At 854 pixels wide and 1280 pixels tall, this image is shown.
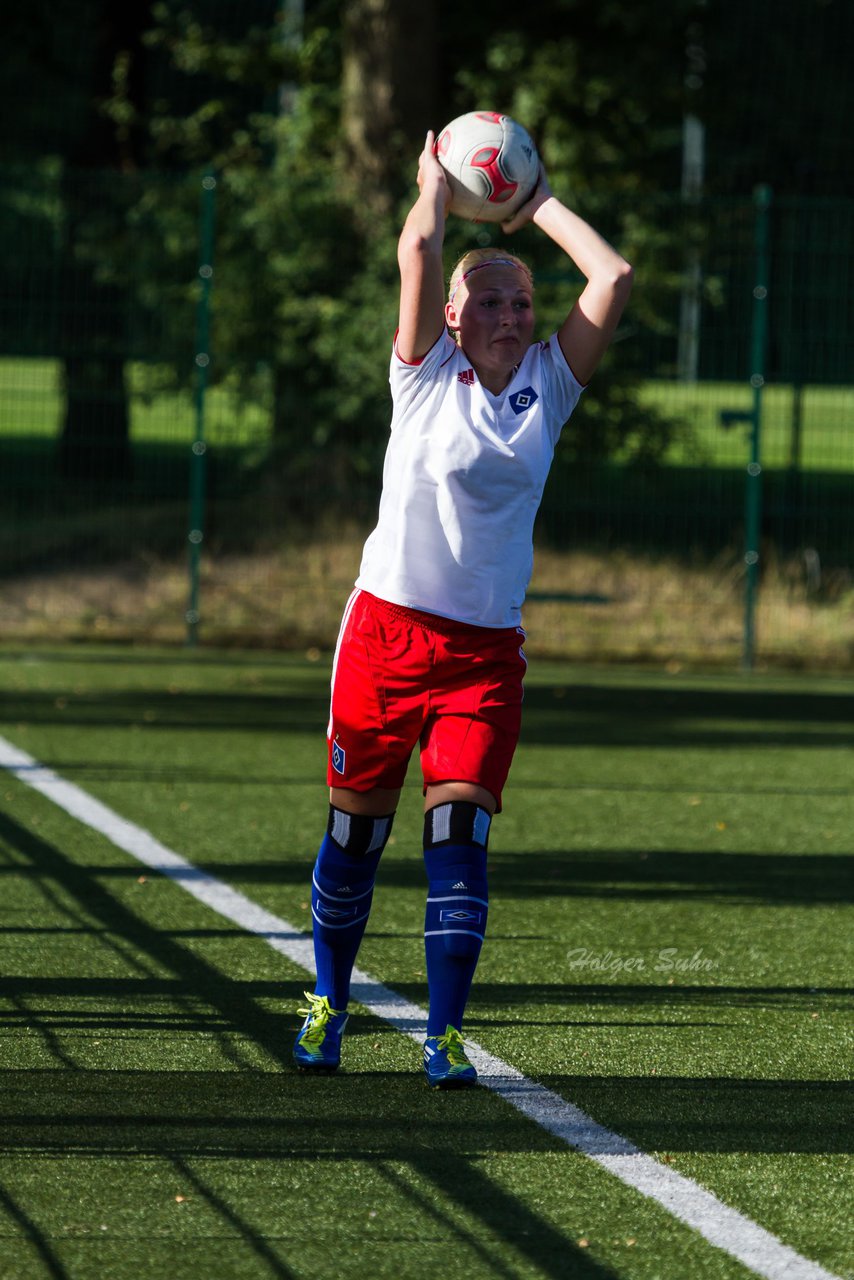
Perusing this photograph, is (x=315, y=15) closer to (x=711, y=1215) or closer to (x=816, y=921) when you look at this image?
(x=816, y=921)

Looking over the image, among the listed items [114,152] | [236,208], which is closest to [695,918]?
[236,208]

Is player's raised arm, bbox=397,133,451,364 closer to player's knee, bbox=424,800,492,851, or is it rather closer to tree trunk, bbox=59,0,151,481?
player's knee, bbox=424,800,492,851

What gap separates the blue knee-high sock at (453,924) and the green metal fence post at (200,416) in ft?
30.4

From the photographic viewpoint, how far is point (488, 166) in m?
4.99

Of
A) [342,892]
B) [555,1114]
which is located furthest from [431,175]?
[555,1114]

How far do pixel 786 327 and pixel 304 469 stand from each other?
3615mm

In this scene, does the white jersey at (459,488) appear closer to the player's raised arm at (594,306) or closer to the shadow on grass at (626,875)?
the player's raised arm at (594,306)

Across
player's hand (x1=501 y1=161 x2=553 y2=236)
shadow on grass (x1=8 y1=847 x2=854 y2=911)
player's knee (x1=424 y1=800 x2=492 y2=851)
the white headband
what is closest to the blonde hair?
the white headband

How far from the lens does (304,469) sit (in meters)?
13.9

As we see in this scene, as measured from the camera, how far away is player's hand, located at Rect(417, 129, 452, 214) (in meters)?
4.77

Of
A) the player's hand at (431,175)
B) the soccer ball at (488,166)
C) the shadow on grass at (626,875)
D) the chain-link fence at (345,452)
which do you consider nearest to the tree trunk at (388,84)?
the chain-link fence at (345,452)

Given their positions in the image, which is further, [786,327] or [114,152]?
[114,152]

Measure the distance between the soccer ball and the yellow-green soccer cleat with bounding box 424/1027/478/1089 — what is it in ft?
6.81

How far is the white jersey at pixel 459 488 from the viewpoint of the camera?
15.2 ft
